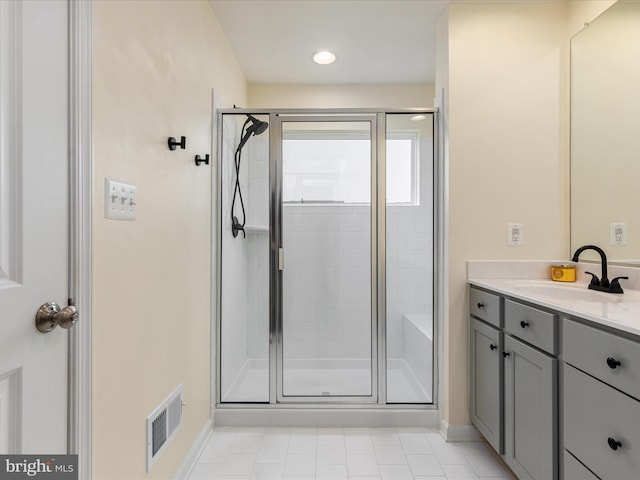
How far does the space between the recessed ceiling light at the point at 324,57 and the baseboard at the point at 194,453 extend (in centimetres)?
259

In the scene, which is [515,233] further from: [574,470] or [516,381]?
[574,470]

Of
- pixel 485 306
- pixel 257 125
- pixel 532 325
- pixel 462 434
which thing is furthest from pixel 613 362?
pixel 257 125

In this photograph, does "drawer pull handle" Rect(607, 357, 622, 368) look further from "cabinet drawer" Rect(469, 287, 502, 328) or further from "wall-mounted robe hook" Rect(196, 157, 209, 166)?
"wall-mounted robe hook" Rect(196, 157, 209, 166)

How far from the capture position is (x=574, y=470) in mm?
1266

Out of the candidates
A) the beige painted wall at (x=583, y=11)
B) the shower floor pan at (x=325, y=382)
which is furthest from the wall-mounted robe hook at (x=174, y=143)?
the beige painted wall at (x=583, y=11)

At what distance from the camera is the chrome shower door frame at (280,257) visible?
2.36 m

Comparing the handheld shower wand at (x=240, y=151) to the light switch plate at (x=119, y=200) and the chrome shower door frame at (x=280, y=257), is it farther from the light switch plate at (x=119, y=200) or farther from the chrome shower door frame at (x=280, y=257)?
the light switch plate at (x=119, y=200)

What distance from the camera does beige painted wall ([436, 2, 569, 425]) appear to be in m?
2.13

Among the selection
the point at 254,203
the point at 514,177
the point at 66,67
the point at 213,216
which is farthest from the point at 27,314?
the point at 514,177

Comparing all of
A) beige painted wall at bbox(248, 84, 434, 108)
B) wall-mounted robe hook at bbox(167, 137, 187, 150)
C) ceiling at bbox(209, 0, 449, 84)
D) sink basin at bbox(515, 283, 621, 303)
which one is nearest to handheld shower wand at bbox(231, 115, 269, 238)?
ceiling at bbox(209, 0, 449, 84)

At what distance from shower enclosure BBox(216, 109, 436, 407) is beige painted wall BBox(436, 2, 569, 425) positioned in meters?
0.24

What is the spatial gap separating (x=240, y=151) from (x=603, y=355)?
2.11m

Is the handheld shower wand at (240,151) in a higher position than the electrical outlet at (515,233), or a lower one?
higher

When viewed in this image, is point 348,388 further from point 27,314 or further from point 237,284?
point 27,314
